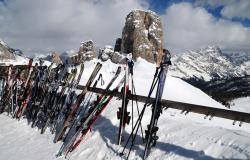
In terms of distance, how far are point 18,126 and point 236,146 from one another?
903 cm

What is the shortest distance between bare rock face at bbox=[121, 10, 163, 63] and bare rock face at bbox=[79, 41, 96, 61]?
37.4ft

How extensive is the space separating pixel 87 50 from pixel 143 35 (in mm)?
20258

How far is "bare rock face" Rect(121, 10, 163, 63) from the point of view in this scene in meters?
90.2

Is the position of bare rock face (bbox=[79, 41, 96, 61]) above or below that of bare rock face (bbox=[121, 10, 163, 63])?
below

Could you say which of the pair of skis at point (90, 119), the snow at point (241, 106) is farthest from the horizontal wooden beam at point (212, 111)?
the snow at point (241, 106)

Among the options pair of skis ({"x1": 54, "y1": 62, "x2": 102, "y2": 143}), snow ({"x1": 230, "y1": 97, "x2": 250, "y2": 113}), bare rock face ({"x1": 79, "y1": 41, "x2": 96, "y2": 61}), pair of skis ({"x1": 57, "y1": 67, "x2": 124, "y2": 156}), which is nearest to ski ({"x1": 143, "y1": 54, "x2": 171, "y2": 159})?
pair of skis ({"x1": 57, "y1": 67, "x2": 124, "y2": 156})

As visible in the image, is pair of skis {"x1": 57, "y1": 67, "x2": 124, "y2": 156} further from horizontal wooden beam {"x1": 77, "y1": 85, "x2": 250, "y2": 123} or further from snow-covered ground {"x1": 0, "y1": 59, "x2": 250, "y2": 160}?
horizontal wooden beam {"x1": 77, "y1": 85, "x2": 250, "y2": 123}

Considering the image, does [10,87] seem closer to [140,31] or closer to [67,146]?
[67,146]

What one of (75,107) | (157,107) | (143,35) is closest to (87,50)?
(143,35)

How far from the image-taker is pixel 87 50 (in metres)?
103

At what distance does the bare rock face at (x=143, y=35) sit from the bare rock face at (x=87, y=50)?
11397 millimetres

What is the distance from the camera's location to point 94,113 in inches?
388

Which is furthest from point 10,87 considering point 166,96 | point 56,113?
point 166,96

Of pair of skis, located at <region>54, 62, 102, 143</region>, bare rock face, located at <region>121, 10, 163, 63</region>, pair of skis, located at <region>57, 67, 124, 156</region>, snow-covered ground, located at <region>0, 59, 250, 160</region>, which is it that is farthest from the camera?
bare rock face, located at <region>121, 10, 163, 63</region>
